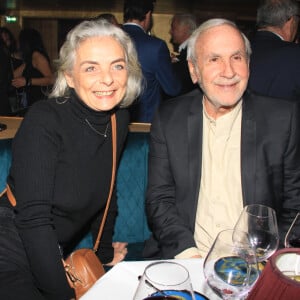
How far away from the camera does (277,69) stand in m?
2.93

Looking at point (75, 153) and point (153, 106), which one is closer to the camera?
point (75, 153)

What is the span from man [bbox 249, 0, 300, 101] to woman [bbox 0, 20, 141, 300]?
4.51 ft

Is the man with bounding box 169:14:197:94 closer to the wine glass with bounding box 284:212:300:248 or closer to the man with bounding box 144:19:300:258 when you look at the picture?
the man with bounding box 144:19:300:258

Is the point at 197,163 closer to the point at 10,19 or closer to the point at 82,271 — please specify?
the point at 82,271

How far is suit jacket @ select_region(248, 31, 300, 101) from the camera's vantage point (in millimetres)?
2910

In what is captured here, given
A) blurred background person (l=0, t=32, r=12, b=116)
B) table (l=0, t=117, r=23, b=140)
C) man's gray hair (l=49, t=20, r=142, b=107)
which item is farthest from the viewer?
blurred background person (l=0, t=32, r=12, b=116)

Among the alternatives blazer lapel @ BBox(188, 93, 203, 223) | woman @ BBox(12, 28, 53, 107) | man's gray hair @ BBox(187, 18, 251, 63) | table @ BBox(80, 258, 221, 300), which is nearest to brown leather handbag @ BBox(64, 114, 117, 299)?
table @ BBox(80, 258, 221, 300)

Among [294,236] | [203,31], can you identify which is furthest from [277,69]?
[294,236]

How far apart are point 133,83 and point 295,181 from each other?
3.12 feet

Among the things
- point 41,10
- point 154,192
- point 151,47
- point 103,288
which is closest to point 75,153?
point 154,192

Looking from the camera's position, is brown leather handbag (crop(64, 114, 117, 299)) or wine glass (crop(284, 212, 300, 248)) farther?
brown leather handbag (crop(64, 114, 117, 299))

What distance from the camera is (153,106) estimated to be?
12.2ft

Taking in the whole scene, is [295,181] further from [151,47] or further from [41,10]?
[41,10]

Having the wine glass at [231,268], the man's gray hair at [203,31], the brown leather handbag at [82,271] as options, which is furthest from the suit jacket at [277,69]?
the wine glass at [231,268]
